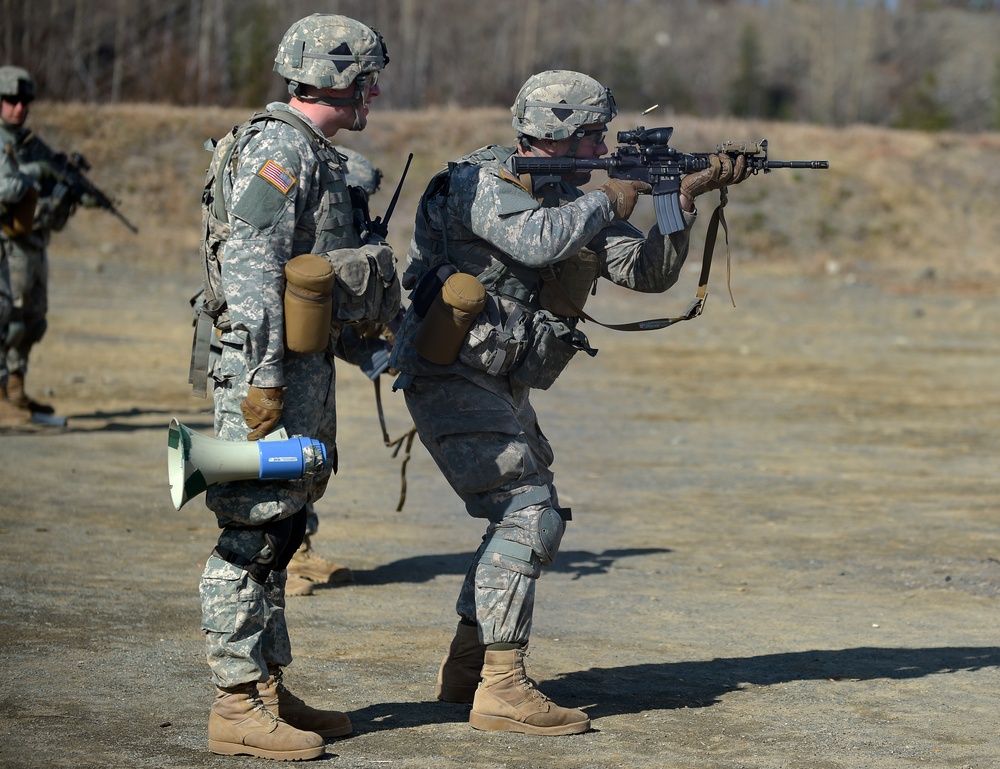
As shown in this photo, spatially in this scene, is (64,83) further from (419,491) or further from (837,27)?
(837,27)

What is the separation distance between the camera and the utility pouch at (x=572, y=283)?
5.29m

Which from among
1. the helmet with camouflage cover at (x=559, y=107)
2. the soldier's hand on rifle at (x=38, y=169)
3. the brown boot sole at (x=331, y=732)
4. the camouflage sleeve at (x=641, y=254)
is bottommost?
the brown boot sole at (x=331, y=732)

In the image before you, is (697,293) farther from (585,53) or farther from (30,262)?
(585,53)

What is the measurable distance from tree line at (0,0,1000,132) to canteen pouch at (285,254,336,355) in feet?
120

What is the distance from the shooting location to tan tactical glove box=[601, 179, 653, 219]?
522cm

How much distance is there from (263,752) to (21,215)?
7475 mm

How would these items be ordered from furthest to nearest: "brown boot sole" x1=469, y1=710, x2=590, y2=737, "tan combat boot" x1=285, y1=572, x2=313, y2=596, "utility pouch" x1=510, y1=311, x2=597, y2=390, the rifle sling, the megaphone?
"tan combat boot" x1=285, y1=572, x2=313, y2=596
the rifle sling
"utility pouch" x1=510, y1=311, x2=597, y2=390
"brown boot sole" x1=469, y1=710, x2=590, y2=737
the megaphone

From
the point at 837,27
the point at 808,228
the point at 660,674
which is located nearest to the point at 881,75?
the point at 837,27

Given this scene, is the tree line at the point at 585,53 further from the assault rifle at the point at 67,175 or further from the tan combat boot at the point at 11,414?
the tan combat boot at the point at 11,414

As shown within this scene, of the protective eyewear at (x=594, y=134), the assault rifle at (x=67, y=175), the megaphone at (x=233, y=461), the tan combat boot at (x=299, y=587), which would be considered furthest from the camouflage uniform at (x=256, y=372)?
the assault rifle at (x=67, y=175)

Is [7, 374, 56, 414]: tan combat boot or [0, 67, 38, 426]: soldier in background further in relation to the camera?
[7, 374, 56, 414]: tan combat boot

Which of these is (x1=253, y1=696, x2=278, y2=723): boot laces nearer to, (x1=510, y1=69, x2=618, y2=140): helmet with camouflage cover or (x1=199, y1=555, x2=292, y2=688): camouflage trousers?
(x1=199, y1=555, x2=292, y2=688): camouflage trousers

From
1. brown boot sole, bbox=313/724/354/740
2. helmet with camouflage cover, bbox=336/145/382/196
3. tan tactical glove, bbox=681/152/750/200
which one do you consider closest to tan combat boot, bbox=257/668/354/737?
brown boot sole, bbox=313/724/354/740

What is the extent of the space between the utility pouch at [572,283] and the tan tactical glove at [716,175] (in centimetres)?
41
